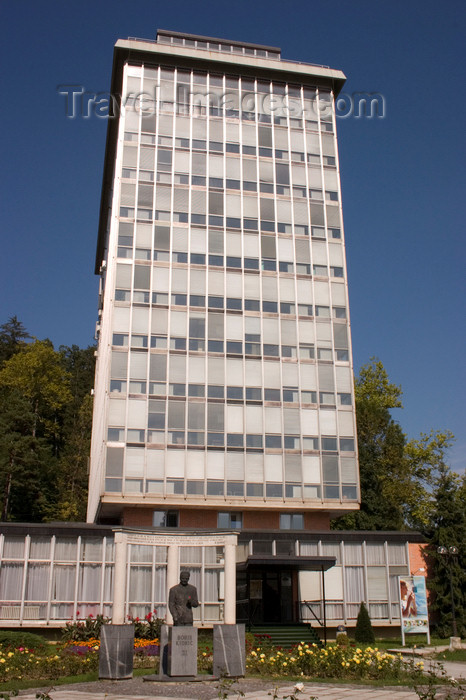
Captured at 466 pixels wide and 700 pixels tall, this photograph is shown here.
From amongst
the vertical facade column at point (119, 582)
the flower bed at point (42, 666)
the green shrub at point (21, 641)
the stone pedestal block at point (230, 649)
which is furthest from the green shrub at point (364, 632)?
the vertical facade column at point (119, 582)

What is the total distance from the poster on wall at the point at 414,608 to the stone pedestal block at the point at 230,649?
16067 mm

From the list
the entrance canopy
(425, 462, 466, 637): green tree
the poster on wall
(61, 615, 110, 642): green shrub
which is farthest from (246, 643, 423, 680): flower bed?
(425, 462, 466, 637): green tree

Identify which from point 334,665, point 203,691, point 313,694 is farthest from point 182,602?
point 313,694

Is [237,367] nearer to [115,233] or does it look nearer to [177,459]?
[177,459]

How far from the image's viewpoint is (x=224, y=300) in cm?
5200

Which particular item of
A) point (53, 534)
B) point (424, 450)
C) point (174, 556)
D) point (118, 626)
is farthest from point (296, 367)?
point (118, 626)

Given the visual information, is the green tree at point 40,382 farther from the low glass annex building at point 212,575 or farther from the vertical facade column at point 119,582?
the vertical facade column at point 119,582

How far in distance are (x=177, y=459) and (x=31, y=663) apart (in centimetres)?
2562

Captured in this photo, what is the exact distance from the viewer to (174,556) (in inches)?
1010

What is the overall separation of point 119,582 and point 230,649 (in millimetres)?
4387

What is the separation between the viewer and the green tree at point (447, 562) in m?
42.9

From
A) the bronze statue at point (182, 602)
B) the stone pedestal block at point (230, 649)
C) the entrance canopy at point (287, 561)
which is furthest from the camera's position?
the entrance canopy at point (287, 561)

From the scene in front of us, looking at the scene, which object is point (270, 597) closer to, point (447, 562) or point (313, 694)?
point (447, 562)

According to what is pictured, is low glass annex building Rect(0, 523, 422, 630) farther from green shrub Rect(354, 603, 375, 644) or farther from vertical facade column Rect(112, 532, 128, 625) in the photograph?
vertical facade column Rect(112, 532, 128, 625)
